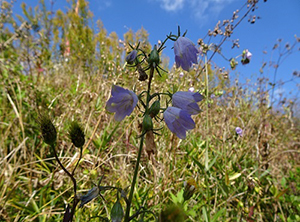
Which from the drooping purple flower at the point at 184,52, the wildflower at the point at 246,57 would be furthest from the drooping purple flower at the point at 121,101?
the wildflower at the point at 246,57

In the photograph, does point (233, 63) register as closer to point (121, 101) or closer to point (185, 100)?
point (185, 100)

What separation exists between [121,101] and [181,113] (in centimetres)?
21

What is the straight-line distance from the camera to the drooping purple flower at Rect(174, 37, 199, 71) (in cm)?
78

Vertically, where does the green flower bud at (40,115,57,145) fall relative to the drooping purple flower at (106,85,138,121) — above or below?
below

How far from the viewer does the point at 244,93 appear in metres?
3.55

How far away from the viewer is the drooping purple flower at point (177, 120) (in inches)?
28.3

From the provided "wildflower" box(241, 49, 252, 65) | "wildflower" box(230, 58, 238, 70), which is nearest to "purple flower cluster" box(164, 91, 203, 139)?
"wildflower" box(230, 58, 238, 70)

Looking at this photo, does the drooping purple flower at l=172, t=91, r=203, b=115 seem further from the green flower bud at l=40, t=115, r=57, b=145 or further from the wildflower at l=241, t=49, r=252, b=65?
the wildflower at l=241, t=49, r=252, b=65

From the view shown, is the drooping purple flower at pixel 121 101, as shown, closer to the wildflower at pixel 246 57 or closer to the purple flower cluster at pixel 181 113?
the purple flower cluster at pixel 181 113

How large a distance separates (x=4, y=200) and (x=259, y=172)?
1.96 m

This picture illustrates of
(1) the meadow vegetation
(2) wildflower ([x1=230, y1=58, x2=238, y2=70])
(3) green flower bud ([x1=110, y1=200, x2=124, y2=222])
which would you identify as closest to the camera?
(3) green flower bud ([x1=110, y1=200, x2=124, y2=222])

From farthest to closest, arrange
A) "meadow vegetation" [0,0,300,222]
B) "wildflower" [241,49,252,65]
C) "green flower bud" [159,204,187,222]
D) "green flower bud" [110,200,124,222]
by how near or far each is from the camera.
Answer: "wildflower" [241,49,252,65]
"meadow vegetation" [0,0,300,222]
"green flower bud" [110,200,124,222]
"green flower bud" [159,204,187,222]

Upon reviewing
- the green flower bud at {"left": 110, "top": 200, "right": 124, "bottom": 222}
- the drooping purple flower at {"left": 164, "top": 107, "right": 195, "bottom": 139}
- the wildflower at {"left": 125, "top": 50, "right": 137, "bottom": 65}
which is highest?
the wildflower at {"left": 125, "top": 50, "right": 137, "bottom": 65}

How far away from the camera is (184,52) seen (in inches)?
31.0
